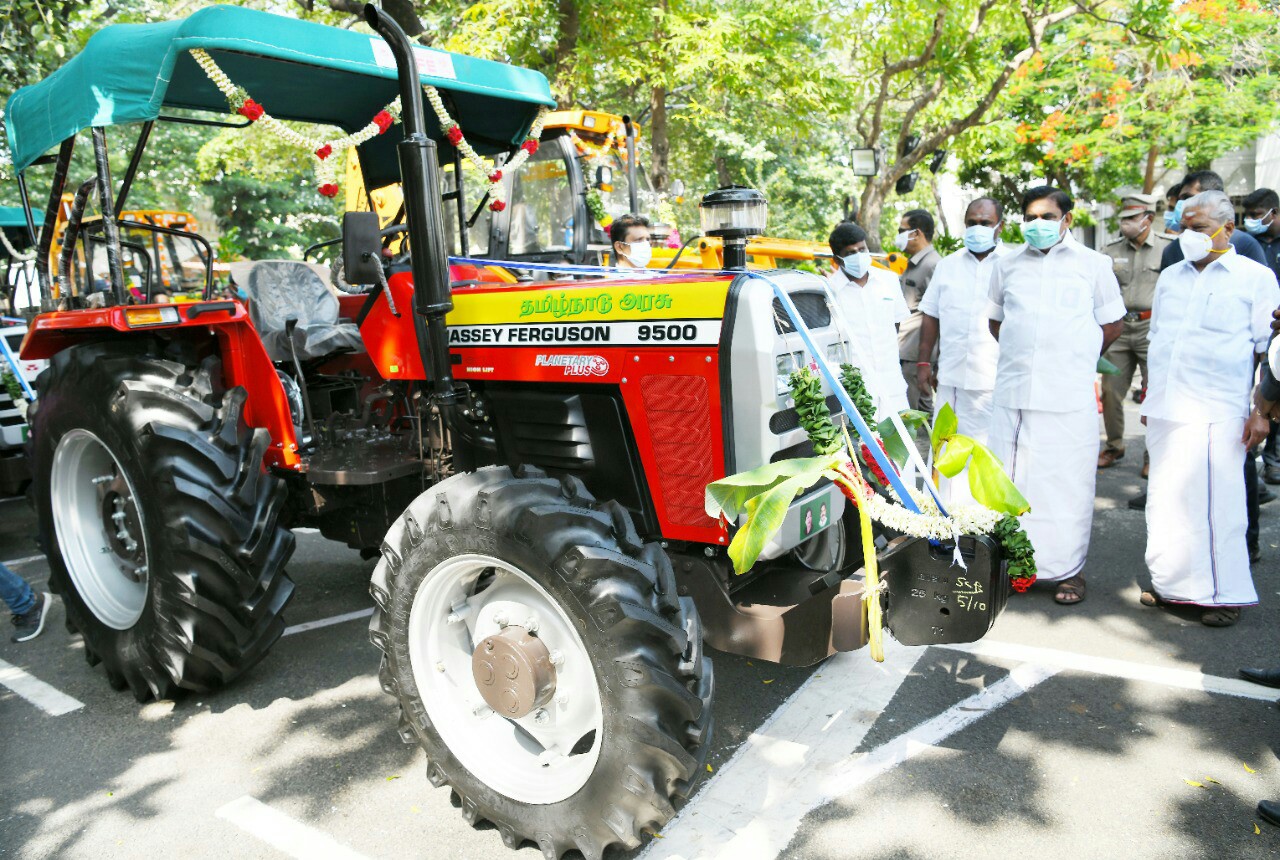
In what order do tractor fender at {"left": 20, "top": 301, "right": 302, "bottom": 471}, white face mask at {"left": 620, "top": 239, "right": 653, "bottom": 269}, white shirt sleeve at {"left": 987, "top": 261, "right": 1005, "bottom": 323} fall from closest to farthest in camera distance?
tractor fender at {"left": 20, "top": 301, "right": 302, "bottom": 471}
white shirt sleeve at {"left": 987, "top": 261, "right": 1005, "bottom": 323}
white face mask at {"left": 620, "top": 239, "right": 653, "bottom": 269}

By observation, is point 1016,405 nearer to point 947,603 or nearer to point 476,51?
point 947,603

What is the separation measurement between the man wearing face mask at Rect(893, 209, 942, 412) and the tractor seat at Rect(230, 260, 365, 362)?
438cm

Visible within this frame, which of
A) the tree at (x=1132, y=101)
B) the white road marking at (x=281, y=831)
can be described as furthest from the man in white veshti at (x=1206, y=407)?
the tree at (x=1132, y=101)

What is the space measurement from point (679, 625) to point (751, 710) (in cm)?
130

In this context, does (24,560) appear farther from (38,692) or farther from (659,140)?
(659,140)

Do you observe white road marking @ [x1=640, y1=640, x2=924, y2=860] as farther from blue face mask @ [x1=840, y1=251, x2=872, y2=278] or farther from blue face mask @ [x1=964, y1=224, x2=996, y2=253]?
blue face mask @ [x1=964, y1=224, x2=996, y2=253]

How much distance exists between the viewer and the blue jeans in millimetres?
4523

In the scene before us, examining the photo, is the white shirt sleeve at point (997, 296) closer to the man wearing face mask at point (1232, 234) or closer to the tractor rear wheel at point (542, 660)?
the man wearing face mask at point (1232, 234)

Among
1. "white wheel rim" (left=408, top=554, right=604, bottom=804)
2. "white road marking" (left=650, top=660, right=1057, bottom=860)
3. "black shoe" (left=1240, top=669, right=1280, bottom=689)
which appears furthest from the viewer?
"black shoe" (left=1240, top=669, right=1280, bottom=689)

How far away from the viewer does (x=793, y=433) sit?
2.88 metres

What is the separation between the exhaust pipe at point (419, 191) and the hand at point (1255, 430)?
11.2 feet

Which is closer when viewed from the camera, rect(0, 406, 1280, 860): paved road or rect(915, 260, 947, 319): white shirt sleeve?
rect(0, 406, 1280, 860): paved road

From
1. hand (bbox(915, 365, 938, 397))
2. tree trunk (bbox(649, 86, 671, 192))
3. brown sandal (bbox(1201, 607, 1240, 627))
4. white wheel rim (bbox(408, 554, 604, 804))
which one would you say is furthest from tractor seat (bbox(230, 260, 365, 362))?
tree trunk (bbox(649, 86, 671, 192))

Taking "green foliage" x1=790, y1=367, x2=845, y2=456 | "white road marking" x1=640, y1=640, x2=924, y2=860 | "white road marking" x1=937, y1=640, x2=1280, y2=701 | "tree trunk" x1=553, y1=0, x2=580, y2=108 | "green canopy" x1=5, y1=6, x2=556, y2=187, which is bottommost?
"white road marking" x1=937, y1=640, x2=1280, y2=701
